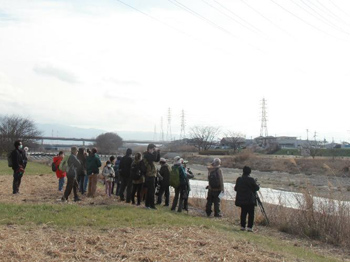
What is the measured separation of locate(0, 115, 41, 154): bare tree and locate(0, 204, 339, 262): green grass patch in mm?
49964

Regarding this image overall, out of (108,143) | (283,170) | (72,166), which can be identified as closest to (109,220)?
(72,166)

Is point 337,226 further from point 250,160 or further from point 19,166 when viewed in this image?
point 250,160

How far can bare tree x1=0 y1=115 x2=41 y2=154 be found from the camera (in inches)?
2354

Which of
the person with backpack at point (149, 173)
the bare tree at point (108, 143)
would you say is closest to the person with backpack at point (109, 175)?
the person with backpack at point (149, 173)

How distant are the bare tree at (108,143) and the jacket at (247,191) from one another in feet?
337

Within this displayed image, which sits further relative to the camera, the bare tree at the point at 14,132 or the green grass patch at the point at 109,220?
the bare tree at the point at 14,132

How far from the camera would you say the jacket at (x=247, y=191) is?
1129 cm

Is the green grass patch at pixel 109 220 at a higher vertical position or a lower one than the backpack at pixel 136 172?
lower

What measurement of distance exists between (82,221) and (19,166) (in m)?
5.73

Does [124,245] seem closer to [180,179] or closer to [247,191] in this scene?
[247,191]

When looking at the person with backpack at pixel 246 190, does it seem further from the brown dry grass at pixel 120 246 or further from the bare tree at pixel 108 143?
the bare tree at pixel 108 143

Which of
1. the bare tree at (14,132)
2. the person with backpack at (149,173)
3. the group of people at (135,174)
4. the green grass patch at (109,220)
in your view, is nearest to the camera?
the green grass patch at (109,220)

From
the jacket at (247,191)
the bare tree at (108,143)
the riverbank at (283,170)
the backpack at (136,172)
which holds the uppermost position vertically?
the bare tree at (108,143)

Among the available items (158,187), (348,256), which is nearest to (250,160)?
(158,187)
